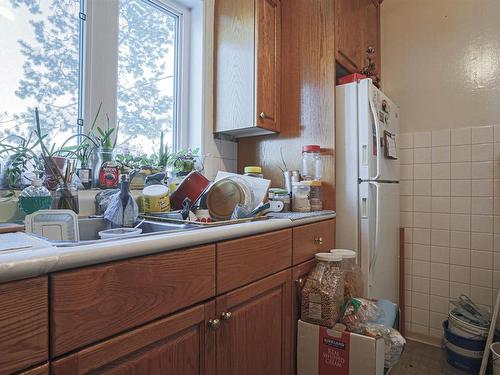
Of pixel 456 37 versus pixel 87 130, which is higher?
pixel 456 37

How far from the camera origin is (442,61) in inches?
79.8

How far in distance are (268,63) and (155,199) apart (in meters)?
1.03

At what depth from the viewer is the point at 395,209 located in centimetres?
200

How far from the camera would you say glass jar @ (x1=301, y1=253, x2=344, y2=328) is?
121 centimetres

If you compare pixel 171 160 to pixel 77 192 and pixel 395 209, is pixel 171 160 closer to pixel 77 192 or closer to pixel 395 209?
pixel 77 192

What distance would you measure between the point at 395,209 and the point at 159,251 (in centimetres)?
170

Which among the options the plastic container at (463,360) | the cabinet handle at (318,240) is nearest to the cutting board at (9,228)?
the cabinet handle at (318,240)

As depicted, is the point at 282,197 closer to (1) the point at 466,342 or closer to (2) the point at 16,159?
(2) the point at 16,159

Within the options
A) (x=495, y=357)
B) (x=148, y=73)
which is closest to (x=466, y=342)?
(x=495, y=357)

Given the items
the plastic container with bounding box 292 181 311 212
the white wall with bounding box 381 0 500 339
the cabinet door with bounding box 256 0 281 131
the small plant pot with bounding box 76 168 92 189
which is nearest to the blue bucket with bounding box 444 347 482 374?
the white wall with bounding box 381 0 500 339

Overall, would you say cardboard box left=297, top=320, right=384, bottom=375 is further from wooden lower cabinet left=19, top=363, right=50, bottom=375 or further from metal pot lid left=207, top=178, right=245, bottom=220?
wooden lower cabinet left=19, top=363, right=50, bottom=375

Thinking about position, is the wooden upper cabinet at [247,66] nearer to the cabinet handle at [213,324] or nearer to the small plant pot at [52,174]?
the small plant pot at [52,174]

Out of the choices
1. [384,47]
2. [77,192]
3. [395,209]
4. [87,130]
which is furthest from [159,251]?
[384,47]

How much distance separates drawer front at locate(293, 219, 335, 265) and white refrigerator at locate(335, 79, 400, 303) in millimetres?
137
